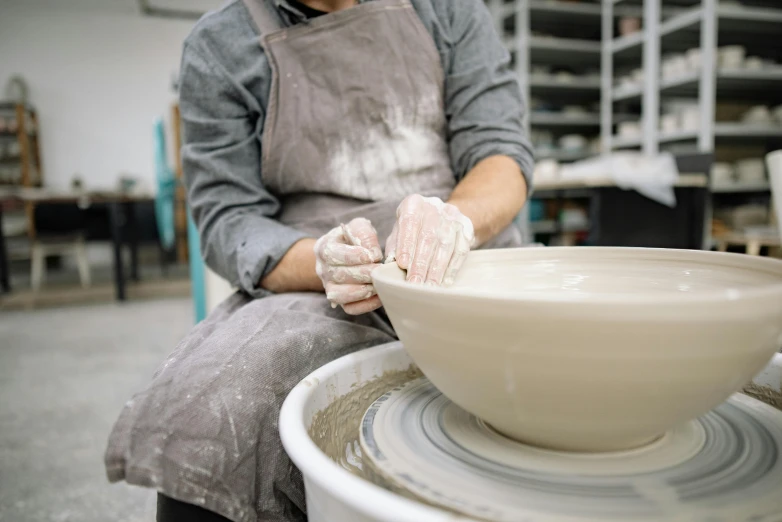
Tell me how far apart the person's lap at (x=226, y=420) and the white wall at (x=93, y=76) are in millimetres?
6357

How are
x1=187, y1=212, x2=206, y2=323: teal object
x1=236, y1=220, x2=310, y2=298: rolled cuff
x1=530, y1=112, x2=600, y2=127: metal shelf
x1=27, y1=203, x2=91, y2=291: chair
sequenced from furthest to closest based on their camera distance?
x1=530, y1=112, x2=600, y2=127: metal shelf
x1=27, y1=203, x2=91, y2=291: chair
x1=187, y1=212, x2=206, y2=323: teal object
x1=236, y1=220, x2=310, y2=298: rolled cuff

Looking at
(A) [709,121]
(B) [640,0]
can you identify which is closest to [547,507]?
(A) [709,121]

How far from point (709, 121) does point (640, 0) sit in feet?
5.98

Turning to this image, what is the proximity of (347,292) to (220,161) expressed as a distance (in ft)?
1.26

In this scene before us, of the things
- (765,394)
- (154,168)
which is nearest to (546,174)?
(765,394)

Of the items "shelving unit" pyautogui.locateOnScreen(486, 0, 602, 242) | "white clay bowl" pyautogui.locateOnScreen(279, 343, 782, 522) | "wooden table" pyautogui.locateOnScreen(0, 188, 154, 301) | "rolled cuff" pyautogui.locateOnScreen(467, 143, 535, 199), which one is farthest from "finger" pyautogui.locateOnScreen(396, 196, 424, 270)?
"shelving unit" pyautogui.locateOnScreen(486, 0, 602, 242)

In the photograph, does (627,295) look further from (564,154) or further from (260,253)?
(564,154)

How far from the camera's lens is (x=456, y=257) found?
1.77 ft

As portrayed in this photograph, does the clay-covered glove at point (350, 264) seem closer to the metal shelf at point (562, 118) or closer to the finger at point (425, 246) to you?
the finger at point (425, 246)

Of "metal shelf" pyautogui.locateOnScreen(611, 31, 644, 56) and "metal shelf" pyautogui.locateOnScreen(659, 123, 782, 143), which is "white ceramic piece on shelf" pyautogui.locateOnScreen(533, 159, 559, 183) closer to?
"metal shelf" pyautogui.locateOnScreen(659, 123, 782, 143)

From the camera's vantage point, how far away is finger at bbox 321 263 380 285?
56 centimetres

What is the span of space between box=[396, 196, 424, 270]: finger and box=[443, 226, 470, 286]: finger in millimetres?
43

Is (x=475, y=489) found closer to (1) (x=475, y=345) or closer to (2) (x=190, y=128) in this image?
(1) (x=475, y=345)

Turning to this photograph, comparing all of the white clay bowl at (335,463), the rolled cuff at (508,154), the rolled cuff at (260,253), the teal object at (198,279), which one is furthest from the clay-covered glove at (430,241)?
the teal object at (198,279)
